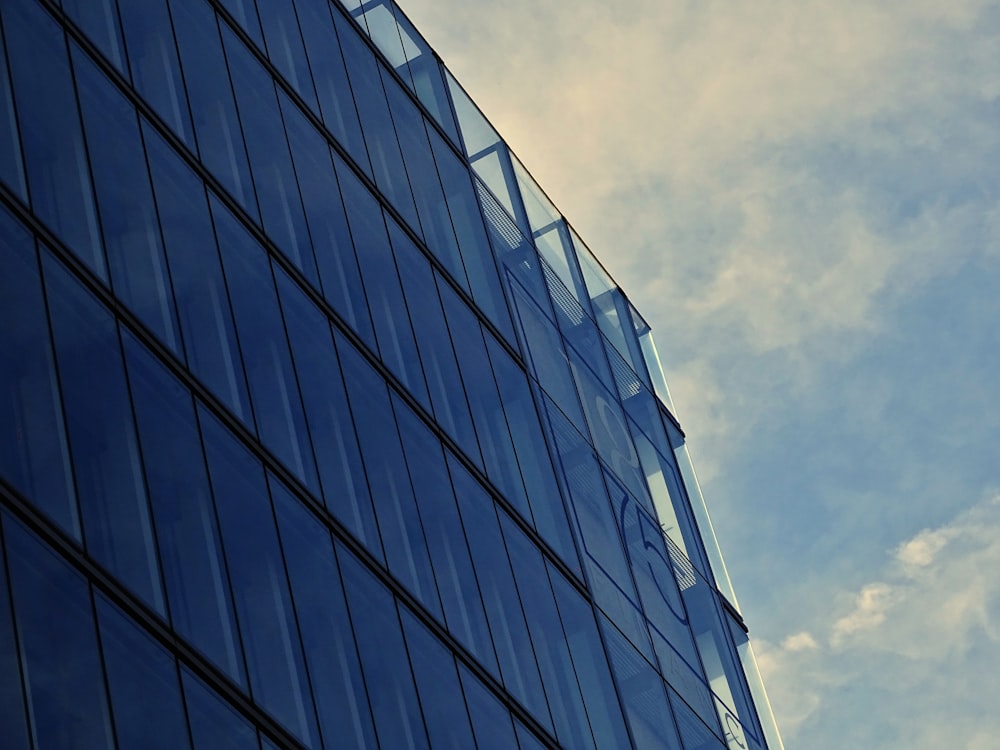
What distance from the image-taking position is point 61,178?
18.7 meters

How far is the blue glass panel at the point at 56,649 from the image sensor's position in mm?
14195

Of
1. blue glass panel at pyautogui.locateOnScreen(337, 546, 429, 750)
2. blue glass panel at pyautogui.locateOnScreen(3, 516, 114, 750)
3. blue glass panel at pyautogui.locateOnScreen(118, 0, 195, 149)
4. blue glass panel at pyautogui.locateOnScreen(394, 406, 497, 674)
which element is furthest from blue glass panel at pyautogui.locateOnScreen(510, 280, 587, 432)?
blue glass panel at pyautogui.locateOnScreen(3, 516, 114, 750)

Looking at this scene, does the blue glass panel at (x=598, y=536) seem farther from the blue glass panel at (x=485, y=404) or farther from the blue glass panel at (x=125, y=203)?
the blue glass panel at (x=125, y=203)

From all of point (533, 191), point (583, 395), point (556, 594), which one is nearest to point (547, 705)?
point (556, 594)

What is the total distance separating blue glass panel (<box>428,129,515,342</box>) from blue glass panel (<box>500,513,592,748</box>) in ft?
19.3

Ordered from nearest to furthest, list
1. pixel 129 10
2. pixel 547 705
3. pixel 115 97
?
pixel 115 97 < pixel 129 10 < pixel 547 705

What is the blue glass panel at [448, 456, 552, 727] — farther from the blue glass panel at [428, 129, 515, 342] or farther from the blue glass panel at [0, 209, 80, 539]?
the blue glass panel at [0, 209, 80, 539]

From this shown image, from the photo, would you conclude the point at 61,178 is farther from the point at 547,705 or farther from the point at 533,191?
the point at 533,191

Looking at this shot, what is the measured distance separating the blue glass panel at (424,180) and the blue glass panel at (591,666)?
6.50m

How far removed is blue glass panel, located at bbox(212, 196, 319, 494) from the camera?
21156 millimetres

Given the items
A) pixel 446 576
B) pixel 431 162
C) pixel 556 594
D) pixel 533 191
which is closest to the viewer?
pixel 446 576

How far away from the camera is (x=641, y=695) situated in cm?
3080

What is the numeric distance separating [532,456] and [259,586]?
515 inches

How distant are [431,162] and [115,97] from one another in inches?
526
